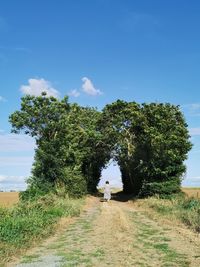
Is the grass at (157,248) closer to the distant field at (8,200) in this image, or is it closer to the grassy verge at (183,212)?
the grassy verge at (183,212)

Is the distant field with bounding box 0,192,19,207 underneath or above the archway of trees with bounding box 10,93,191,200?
underneath

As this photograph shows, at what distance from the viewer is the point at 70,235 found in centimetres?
1669

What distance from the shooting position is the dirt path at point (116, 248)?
438 inches

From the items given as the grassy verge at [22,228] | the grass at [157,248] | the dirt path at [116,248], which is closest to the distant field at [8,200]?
the grassy verge at [22,228]

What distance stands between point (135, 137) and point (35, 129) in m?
11.9

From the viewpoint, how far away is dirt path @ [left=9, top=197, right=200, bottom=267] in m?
11.1

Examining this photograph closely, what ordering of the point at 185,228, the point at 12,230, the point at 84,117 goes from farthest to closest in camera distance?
the point at 84,117, the point at 185,228, the point at 12,230

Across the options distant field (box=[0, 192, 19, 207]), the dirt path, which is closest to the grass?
the dirt path

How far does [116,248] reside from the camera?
43.0 feet

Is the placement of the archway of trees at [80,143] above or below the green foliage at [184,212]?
above

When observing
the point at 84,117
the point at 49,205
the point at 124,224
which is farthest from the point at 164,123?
the point at 124,224

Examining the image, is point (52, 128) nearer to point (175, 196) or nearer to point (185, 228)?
point (175, 196)

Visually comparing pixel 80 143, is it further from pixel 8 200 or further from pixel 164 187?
pixel 164 187

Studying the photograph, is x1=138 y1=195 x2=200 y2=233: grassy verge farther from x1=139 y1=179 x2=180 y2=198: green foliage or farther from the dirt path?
x1=139 y1=179 x2=180 y2=198: green foliage
